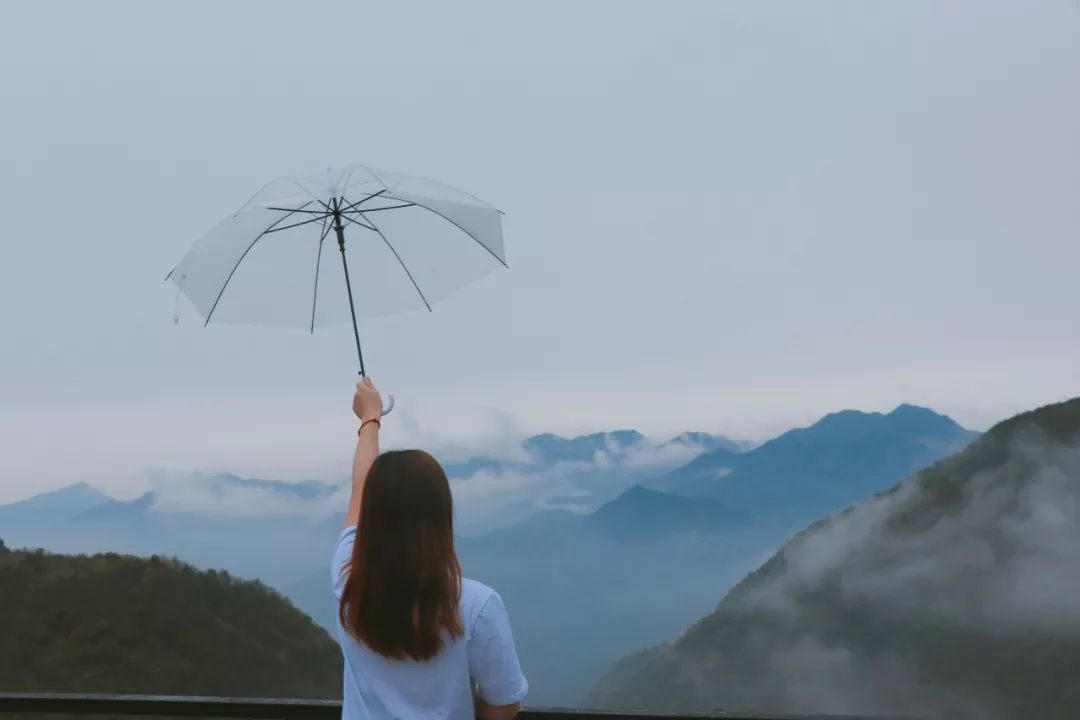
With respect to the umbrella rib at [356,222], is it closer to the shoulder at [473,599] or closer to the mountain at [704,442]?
the shoulder at [473,599]

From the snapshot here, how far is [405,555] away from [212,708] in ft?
3.50

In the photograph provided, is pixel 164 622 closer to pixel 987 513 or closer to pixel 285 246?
pixel 285 246

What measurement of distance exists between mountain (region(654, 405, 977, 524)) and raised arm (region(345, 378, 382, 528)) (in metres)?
55.4

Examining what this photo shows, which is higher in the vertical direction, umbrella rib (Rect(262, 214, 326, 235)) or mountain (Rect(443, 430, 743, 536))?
mountain (Rect(443, 430, 743, 536))

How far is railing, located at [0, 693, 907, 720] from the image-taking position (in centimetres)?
187

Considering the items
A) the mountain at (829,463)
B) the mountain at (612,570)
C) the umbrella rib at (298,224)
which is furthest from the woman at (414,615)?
the mountain at (829,463)

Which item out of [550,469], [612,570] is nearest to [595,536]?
[612,570]

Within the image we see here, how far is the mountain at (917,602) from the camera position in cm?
4628

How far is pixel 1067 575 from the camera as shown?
2031 inches

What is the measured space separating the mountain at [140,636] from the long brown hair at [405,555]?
2921cm

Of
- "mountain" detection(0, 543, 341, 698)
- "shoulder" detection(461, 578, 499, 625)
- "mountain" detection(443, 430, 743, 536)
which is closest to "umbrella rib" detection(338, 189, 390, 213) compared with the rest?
"shoulder" detection(461, 578, 499, 625)

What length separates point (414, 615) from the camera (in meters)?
1.26

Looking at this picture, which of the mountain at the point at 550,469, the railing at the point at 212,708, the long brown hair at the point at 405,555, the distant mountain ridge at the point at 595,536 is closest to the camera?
the long brown hair at the point at 405,555

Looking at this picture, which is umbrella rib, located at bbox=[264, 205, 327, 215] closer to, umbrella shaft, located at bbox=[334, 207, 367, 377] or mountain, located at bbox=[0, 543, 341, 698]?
umbrella shaft, located at bbox=[334, 207, 367, 377]
